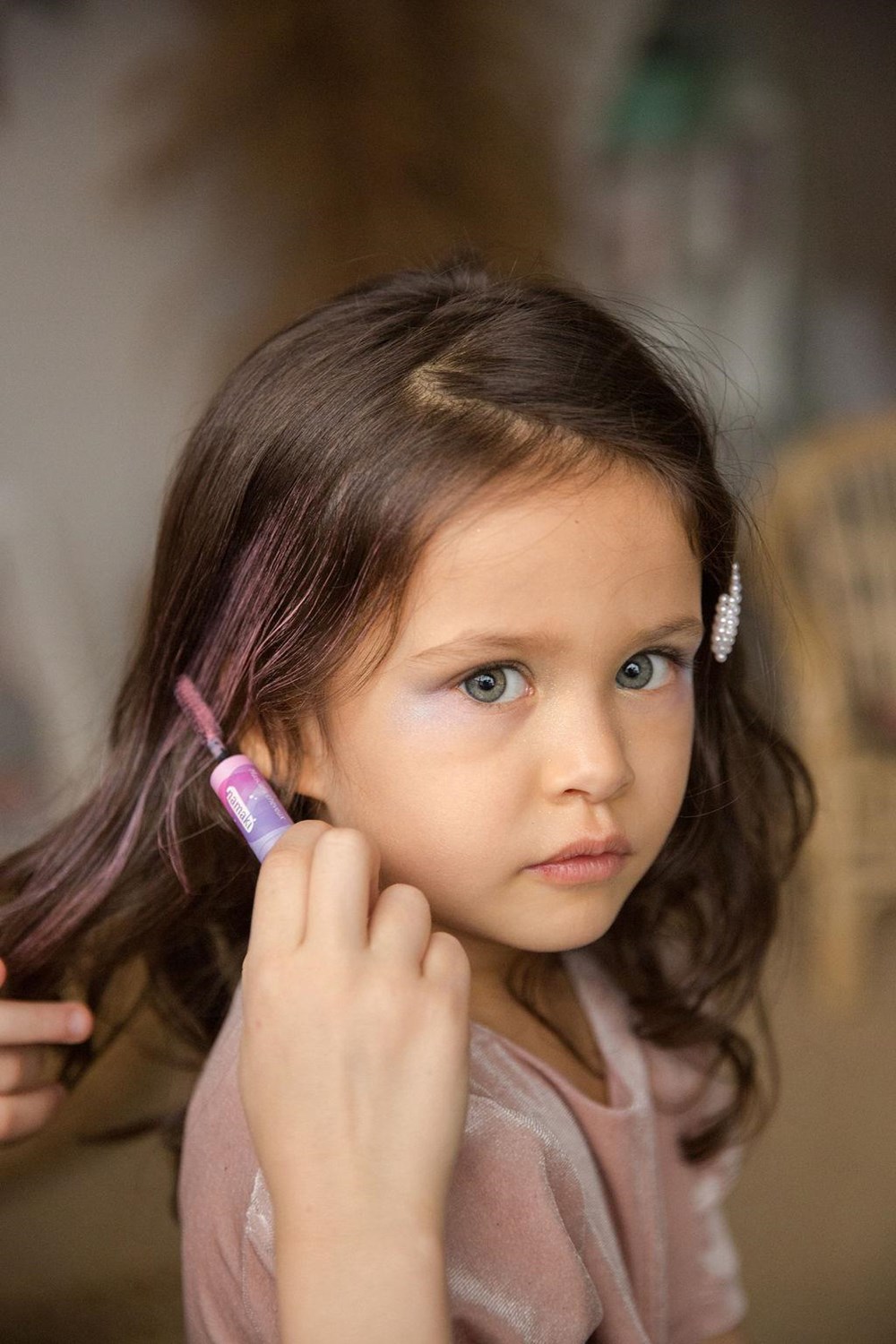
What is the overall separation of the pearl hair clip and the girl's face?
9 cm

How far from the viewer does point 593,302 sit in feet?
2.68

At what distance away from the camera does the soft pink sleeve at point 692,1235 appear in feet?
2.83

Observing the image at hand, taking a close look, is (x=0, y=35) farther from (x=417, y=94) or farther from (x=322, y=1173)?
(x=322, y=1173)

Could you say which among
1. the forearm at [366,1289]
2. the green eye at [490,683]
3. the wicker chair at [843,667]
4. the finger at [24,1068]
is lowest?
the wicker chair at [843,667]

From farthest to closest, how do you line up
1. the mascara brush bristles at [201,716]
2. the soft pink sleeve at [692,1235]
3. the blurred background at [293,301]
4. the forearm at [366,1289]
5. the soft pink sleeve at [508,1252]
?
the blurred background at [293,301]
the soft pink sleeve at [692,1235]
the mascara brush bristles at [201,716]
the soft pink sleeve at [508,1252]
the forearm at [366,1289]

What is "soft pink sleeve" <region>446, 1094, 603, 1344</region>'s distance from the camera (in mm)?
621

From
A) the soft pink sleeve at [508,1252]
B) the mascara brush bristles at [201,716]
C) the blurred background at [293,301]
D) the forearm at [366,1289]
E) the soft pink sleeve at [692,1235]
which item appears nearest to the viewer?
the forearm at [366,1289]

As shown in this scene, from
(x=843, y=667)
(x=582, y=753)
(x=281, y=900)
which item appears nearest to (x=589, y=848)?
(x=582, y=753)

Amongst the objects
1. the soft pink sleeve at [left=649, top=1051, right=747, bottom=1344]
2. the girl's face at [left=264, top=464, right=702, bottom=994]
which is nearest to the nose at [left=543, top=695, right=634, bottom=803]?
the girl's face at [left=264, top=464, right=702, bottom=994]

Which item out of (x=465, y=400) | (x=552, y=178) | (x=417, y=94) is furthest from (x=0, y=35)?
(x=465, y=400)

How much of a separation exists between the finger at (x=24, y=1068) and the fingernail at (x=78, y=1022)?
29 millimetres

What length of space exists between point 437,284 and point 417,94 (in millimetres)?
1383

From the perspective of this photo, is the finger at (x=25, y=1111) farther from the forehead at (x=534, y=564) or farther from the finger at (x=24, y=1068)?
the forehead at (x=534, y=564)

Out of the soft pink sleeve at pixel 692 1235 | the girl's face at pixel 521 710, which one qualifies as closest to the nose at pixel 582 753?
the girl's face at pixel 521 710
